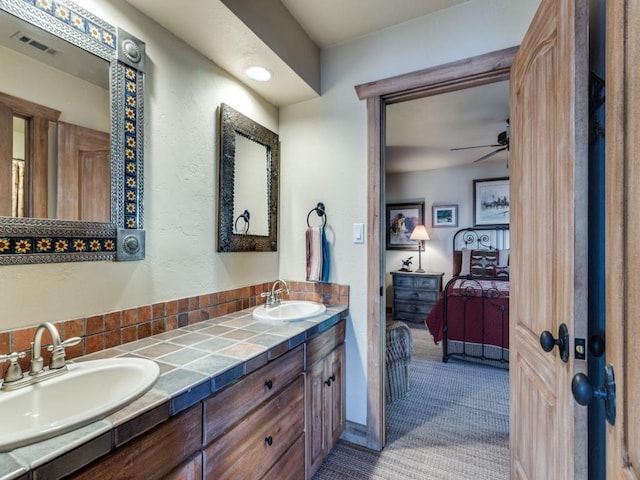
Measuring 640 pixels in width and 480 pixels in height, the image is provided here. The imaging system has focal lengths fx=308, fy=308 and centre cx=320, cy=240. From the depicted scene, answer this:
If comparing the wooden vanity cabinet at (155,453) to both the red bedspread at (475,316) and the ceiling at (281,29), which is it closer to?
the ceiling at (281,29)

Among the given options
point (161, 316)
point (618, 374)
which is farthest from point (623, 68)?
point (161, 316)

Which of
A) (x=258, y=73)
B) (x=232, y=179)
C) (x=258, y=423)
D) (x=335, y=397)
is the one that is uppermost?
(x=258, y=73)

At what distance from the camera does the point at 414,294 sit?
4809 mm

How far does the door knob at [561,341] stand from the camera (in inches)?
33.5

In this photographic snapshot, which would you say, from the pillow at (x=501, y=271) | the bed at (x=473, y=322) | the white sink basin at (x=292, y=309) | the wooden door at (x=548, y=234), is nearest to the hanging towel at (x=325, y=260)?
the white sink basin at (x=292, y=309)

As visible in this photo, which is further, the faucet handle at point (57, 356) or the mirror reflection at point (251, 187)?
the mirror reflection at point (251, 187)

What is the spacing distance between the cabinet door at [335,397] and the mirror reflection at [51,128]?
4.49 feet

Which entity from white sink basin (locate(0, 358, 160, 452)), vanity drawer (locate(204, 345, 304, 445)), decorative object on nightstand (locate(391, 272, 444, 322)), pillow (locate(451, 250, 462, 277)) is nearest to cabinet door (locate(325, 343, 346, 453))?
vanity drawer (locate(204, 345, 304, 445))

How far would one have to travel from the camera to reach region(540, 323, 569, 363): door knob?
2.79ft

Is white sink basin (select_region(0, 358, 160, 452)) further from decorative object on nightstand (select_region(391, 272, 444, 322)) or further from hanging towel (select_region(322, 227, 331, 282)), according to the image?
decorative object on nightstand (select_region(391, 272, 444, 322))

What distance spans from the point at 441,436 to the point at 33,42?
2.83 metres

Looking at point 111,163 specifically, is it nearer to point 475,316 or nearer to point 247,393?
point 247,393

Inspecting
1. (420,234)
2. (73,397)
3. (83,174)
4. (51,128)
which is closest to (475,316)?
(420,234)

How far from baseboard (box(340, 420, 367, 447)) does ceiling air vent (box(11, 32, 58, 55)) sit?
92.2 inches
